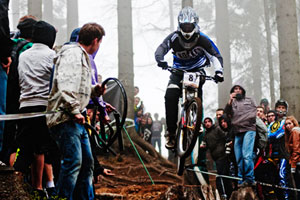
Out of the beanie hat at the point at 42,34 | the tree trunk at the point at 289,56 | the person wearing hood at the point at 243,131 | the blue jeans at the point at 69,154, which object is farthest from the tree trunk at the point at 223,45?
the blue jeans at the point at 69,154

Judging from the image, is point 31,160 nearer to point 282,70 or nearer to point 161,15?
point 282,70

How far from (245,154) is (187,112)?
1.98 m

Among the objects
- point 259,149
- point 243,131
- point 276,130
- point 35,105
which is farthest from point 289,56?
point 35,105

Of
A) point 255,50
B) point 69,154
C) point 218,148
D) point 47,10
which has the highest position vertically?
point 47,10

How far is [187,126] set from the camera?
22.2 ft

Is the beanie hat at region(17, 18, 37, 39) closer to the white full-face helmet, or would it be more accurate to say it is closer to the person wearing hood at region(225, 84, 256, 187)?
the white full-face helmet

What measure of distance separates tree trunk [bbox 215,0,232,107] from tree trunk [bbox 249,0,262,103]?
32.7ft

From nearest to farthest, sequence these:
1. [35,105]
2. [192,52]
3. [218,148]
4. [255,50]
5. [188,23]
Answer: [35,105]
[188,23]
[192,52]
[218,148]
[255,50]

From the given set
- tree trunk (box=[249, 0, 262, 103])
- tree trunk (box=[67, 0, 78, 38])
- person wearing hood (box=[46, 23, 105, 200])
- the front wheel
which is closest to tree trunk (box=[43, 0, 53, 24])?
tree trunk (box=[67, 0, 78, 38])

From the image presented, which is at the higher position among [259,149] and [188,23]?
[188,23]

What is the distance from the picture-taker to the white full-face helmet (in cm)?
696

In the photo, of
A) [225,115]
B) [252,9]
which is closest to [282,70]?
[225,115]

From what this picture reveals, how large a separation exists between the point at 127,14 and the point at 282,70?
18.3 feet

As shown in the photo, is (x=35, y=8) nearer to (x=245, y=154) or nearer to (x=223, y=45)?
(x=245, y=154)
